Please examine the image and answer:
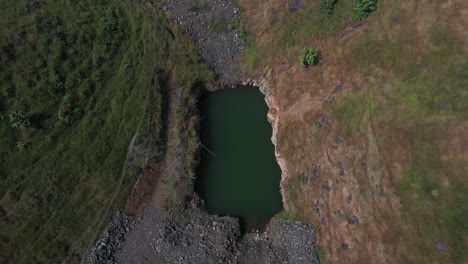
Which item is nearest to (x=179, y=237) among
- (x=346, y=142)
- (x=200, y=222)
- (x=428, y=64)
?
(x=200, y=222)

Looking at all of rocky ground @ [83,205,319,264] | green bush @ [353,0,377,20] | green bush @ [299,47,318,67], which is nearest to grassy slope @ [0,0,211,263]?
rocky ground @ [83,205,319,264]

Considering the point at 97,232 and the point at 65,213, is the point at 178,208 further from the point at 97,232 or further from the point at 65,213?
the point at 65,213

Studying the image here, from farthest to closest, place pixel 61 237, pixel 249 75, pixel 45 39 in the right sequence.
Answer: pixel 249 75, pixel 45 39, pixel 61 237

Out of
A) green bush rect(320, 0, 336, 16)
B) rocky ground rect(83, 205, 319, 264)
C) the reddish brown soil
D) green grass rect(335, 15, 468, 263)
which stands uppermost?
green bush rect(320, 0, 336, 16)

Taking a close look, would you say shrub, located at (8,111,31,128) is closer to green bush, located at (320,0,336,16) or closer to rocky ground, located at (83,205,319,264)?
rocky ground, located at (83,205,319,264)

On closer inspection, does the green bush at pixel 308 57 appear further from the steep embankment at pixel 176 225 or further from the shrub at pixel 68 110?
the shrub at pixel 68 110
